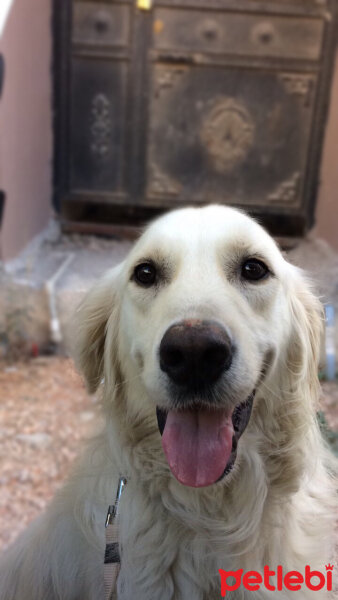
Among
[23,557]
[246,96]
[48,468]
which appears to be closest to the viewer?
[23,557]

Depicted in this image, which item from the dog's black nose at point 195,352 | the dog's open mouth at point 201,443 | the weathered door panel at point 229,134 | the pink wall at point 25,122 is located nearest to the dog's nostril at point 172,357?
the dog's black nose at point 195,352

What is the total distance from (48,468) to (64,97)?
9.64ft

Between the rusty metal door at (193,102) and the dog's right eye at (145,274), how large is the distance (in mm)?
3165

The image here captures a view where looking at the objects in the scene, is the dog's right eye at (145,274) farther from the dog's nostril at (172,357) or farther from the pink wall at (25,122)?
the pink wall at (25,122)

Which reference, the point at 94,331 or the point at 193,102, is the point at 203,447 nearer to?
the point at 94,331

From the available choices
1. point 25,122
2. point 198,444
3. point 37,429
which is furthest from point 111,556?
point 25,122

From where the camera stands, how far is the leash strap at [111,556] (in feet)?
4.64

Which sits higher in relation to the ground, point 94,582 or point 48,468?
point 94,582

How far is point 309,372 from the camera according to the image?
66.1 inches

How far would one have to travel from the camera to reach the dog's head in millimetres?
1308

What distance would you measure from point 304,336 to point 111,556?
80 centimetres

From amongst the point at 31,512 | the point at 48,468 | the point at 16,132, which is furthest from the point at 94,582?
the point at 16,132

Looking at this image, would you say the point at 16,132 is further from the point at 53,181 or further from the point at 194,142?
the point at 194,142

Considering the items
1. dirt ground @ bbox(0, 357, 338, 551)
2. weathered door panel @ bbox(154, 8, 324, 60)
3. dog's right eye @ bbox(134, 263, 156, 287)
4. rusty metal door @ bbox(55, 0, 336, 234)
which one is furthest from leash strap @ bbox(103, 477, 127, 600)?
weathered door panel @ bbox(154, 8, 324, 60)
